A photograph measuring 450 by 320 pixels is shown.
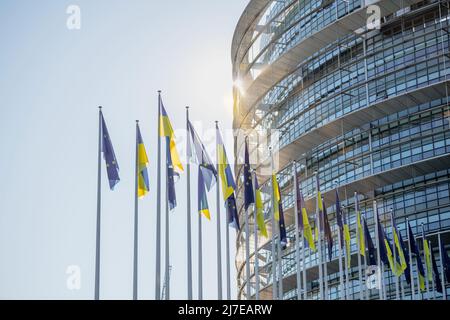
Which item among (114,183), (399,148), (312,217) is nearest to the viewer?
(114,183)

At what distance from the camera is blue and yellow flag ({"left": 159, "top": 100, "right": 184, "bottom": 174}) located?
40.9 m

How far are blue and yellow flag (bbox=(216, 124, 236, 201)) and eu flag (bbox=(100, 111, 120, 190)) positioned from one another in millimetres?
4677

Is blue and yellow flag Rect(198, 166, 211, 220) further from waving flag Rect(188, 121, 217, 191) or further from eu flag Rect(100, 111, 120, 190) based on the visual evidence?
eu flag Rect(100, 111, 120, 190)

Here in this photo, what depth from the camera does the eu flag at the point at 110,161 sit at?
40.0 meters

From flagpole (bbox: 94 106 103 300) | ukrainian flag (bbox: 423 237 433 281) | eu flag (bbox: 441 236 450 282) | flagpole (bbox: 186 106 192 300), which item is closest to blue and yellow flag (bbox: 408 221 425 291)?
ukrainian flag (bbox: 423 237 433 281)

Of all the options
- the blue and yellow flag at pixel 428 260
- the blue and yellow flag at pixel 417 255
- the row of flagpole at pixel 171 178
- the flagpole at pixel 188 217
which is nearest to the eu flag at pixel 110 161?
the row of flagpole at pixel 171 178

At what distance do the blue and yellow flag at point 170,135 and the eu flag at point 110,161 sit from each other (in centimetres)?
241

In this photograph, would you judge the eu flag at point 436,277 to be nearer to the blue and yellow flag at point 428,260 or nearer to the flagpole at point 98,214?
the blue and yellow flag at point 428,260

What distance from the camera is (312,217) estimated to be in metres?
69.5

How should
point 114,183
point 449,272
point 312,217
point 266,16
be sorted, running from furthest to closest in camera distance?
point 266,16
point 312,217
point 449,272
point 114,183

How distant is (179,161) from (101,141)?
3.40 m

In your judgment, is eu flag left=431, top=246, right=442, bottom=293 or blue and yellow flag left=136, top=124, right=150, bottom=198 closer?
blue and yellow flag left=136, top=124, right=150, bottom=198
